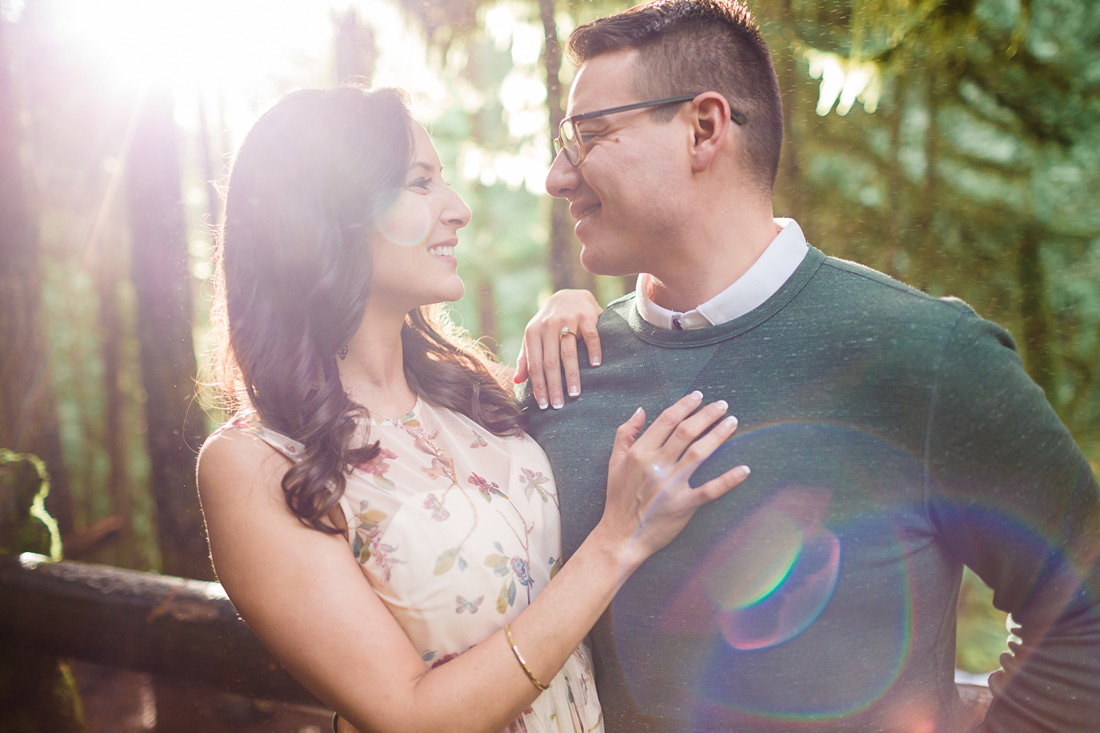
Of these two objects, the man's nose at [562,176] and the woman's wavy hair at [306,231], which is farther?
the man's nose at [562,176]

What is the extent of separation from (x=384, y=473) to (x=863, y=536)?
121 centimetres

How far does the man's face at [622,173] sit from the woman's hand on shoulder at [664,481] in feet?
1.91

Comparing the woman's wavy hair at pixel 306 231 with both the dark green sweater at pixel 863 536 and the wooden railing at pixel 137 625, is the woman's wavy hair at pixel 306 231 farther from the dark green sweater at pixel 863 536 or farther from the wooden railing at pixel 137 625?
the wooden railing at pixel 137 625

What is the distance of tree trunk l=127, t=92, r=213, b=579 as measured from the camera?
15.0ft

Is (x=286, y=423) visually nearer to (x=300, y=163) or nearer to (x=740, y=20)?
(x=300, y=163)

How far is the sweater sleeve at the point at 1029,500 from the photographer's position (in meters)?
1.44

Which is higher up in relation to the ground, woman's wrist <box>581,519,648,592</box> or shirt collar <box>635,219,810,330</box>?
shirt collar <box>635,219,810,330</box>

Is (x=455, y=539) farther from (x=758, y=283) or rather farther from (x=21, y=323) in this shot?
(x=21, y=323)

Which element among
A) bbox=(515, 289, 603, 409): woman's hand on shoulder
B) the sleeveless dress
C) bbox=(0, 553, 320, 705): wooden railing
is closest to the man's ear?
bbox=(515, 289, 603, 409): woman's hand on shoulder

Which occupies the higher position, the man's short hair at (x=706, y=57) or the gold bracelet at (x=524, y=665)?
the man's short hair at (x=706, y=57)

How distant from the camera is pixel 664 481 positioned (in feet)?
5.08

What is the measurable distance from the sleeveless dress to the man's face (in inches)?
28.2

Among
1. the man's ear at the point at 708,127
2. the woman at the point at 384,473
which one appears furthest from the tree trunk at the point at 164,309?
the man's ear at the point at 708,127

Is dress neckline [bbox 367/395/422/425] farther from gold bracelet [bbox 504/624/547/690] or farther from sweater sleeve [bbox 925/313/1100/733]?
sweater sleeve [bbox 925/313/1100/733]
